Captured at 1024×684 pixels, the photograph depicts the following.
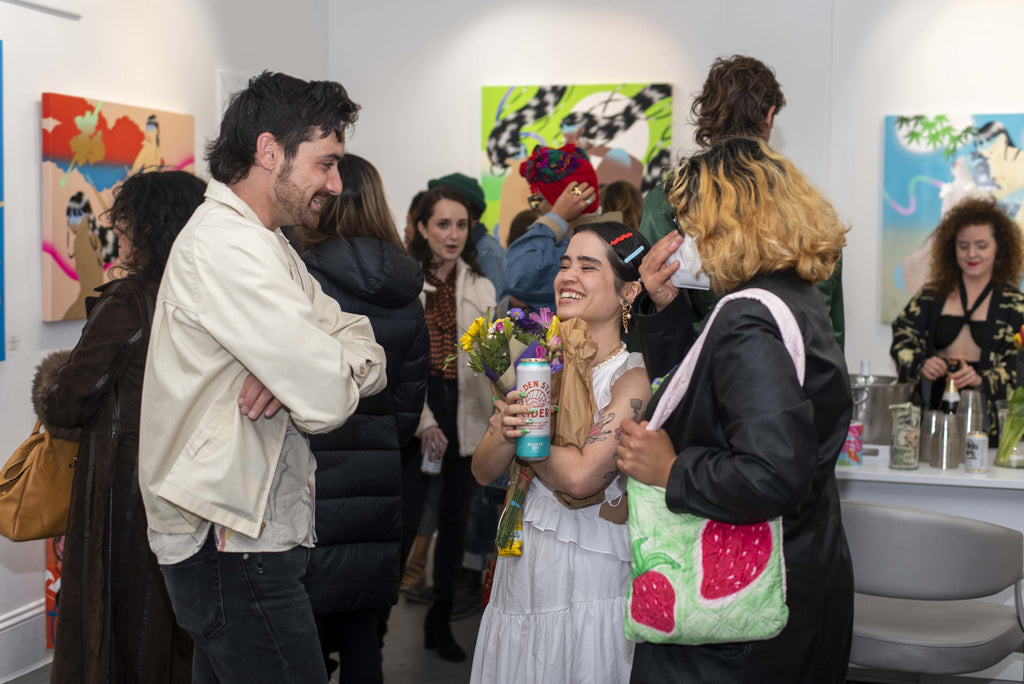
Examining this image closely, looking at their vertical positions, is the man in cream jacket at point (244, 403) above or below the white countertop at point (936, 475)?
above

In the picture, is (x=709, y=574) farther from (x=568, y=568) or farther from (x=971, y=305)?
(x=971, y=305)

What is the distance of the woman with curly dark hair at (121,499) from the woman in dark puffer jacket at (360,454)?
1.33ft

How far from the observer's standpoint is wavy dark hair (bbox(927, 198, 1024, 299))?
434 cm

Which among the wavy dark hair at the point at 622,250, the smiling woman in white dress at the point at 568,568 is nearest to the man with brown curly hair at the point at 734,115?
the wavy dark hair at the point at 622,250

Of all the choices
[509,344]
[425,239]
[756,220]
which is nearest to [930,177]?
[425,239]

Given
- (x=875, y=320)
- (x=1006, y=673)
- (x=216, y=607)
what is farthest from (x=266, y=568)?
(x=875, y=320)

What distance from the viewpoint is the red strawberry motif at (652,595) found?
1530 mm

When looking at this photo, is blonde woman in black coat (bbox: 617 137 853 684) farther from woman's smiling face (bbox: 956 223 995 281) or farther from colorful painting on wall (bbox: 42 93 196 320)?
woman's smiling face (bbox: 956 223 995 281)

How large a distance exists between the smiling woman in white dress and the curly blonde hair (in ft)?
1.78

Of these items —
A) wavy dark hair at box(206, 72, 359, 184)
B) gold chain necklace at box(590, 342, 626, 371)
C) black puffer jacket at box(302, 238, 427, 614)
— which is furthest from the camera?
black puffer jacket at box(302, 238, 427, 614)

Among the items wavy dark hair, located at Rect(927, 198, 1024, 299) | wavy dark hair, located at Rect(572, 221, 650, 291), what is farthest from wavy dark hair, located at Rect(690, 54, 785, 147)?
wavy dark hair, located at Rect(927, 198, 1024, 299)

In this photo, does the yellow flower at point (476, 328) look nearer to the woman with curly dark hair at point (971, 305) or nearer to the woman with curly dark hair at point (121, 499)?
the woman with curly dark hair at point (121, 499)

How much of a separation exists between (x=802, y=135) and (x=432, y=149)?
7.18 feet

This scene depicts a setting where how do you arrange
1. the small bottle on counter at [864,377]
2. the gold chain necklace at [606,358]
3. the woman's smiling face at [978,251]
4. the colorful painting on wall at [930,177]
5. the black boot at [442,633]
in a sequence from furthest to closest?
1. the colorful painting on wall at [930,177]
2. the woman's smiling face at [978,251]
3. the black boot at [442,633]
4. the small bottle on counter at [864,377]
5. the gold chain necklace at [606,358]
